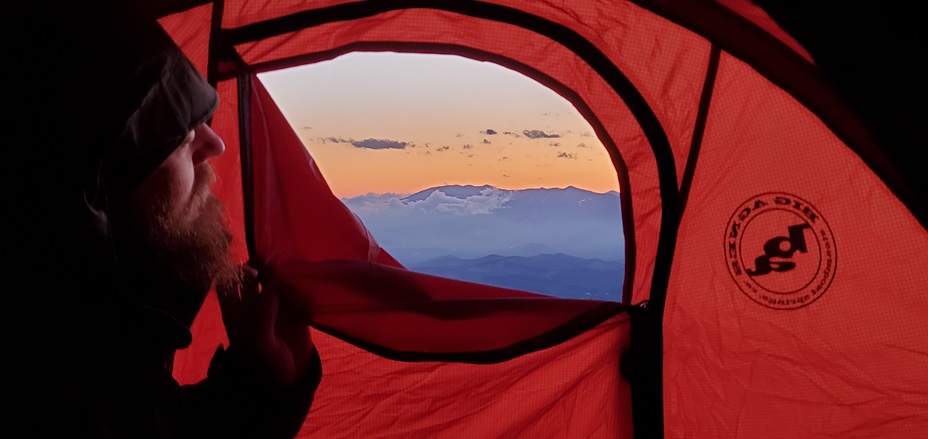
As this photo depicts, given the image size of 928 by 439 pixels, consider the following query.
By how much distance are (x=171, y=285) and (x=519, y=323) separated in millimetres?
659

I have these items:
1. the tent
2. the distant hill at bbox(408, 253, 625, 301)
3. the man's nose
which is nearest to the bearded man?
the man's nose

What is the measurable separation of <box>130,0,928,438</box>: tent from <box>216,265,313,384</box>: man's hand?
0.08 meters

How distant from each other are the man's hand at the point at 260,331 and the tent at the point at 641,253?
0.27 feet

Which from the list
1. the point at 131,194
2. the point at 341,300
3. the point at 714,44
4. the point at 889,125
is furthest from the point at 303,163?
the point at 889,125

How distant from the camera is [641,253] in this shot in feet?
4.75

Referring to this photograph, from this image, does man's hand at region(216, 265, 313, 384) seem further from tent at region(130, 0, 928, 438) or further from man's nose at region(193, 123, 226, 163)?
man's nose at region(193, 123, 226, 163)

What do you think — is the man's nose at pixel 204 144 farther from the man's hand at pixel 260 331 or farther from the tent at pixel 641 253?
the tent at pixel 641 253

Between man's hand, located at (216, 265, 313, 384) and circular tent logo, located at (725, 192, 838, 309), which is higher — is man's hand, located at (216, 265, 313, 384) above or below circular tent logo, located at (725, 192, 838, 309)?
below

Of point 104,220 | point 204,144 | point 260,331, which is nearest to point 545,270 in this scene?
point 260,331

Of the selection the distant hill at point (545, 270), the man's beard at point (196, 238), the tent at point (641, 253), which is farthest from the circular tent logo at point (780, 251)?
the man's beard at point (196, 238)

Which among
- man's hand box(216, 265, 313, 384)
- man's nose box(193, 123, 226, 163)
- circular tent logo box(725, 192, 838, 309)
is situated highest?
man's nose box(193, 123, 226, 163)

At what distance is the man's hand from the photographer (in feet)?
3.94

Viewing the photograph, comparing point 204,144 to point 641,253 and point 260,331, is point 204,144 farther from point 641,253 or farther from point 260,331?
point 641,253

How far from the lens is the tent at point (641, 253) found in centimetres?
115
